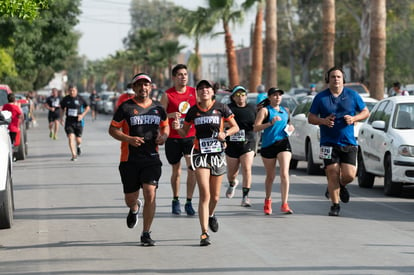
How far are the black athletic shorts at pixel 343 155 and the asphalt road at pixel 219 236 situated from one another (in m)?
0.73

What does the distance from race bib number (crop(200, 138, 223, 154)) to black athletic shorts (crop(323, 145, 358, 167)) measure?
2.55m

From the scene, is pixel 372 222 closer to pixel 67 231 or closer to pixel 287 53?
pixel 67 231

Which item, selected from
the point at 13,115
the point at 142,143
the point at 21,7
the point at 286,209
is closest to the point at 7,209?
the point at 142,143

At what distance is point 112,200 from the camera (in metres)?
15.6

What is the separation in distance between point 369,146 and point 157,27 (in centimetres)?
13273

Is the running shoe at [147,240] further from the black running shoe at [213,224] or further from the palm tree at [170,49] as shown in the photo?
the palm tree at [170,49]

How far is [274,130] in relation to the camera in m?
13.8

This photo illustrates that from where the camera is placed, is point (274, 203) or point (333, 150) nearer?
point (333, 150)

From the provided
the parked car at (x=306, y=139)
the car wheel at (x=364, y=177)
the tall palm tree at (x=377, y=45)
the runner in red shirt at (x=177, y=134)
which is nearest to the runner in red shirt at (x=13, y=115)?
the parked car at (x=306, y=139)

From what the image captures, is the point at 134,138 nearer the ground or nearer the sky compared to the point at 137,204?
nearer the sky

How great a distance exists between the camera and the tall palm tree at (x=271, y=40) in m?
42.3

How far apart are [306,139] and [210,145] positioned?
10029 millimetres

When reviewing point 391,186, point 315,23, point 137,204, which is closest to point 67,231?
point 137,204

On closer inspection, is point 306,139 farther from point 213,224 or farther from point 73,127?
point 213,224
